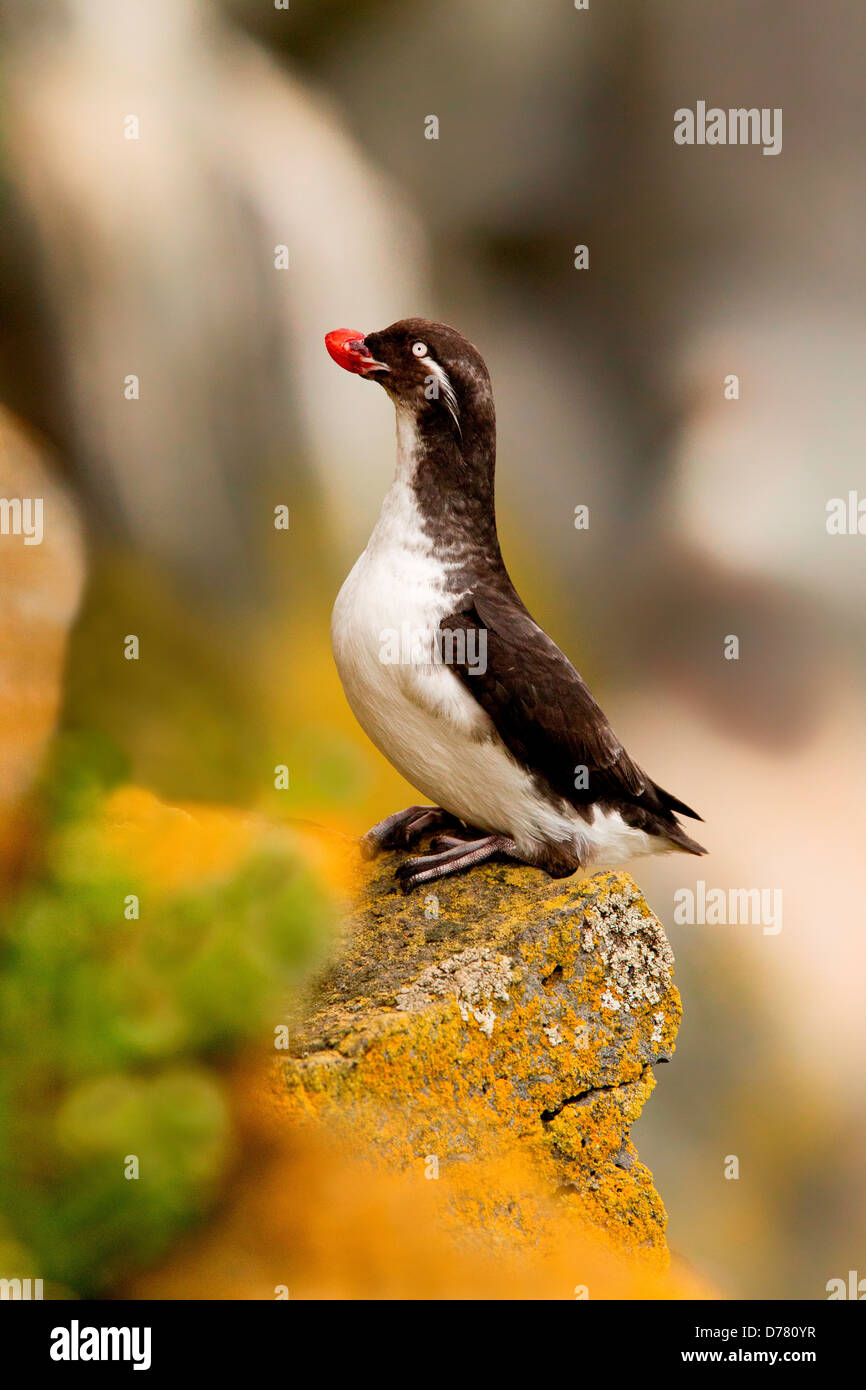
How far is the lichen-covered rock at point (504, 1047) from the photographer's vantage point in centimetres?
255

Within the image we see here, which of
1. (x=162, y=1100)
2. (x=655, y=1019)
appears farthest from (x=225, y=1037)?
(x=655, y=1019)

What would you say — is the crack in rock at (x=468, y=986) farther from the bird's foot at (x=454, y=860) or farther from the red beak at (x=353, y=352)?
the red beak at (x=353, y=352)

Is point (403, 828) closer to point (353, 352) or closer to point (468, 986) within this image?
point (468, 986)

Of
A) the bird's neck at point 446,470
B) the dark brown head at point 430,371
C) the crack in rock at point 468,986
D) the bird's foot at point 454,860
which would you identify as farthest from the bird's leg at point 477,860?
the dark brown head at point 430,371

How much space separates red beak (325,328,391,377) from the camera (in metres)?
3.06

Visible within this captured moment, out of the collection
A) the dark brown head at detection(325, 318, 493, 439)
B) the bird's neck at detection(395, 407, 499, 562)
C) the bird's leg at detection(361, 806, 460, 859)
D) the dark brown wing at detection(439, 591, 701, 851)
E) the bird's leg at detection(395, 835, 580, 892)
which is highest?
the dark brown head at detection(325, 318, 493, 439)

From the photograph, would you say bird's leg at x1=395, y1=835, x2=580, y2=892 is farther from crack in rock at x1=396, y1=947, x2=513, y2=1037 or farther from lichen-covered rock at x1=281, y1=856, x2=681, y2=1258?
crack in rock at x1=396, y1=947, x2=513, y2=1037

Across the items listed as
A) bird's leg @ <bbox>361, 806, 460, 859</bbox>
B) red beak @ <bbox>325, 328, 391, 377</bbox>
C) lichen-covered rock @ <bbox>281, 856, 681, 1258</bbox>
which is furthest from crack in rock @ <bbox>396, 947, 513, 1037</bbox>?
red beak @ <bbox>325, 328, 391, 377</bbox>

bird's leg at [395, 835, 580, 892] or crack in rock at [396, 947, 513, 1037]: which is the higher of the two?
bird's leg at [395, 835, 580, 892]

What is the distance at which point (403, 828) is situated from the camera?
3.44 meters

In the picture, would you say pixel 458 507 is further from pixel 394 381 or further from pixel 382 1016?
pixel 382 1016

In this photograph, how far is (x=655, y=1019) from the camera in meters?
2.93

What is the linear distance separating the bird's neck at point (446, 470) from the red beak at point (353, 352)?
0.13m

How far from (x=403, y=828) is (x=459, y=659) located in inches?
25.3
